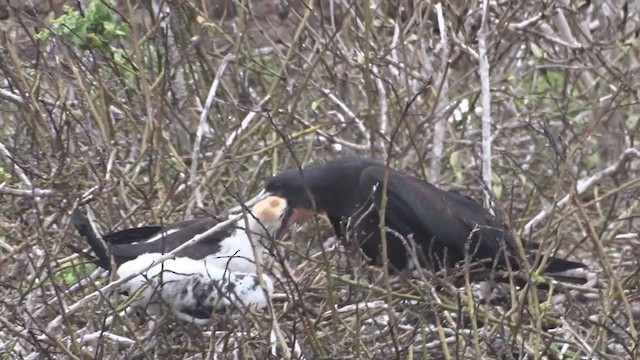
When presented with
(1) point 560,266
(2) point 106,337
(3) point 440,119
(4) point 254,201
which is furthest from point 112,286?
(3) point 440,119

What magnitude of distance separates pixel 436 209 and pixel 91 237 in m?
1.30

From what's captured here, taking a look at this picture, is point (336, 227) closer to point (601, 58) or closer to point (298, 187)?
point (298, 187)

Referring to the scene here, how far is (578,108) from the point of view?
5.73 m

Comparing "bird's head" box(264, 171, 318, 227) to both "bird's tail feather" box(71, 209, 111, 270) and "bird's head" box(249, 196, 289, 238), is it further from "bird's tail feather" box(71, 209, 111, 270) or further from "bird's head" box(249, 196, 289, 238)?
"bird's tail feather" box(71, 209, 111, 270)

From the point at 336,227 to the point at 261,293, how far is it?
124cm

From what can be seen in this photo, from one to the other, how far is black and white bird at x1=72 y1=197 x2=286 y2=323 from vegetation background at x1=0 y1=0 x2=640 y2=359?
0.07m

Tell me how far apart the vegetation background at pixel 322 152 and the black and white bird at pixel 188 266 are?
0.07 m

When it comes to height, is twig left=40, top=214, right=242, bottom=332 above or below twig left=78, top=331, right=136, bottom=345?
above

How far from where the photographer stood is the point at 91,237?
3781mm

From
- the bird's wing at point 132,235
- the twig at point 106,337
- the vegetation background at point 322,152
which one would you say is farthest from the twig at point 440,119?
the twig at point 106,337

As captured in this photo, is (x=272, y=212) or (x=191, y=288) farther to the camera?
(x=272, y=212)

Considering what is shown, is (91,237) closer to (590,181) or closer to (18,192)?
(18,192)

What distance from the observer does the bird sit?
4.56 meters

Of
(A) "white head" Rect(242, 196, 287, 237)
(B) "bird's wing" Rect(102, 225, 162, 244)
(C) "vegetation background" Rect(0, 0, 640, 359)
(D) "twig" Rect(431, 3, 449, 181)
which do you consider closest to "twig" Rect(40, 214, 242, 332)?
(C) "vegetation background" Rect(0, 0, 640, 359)
